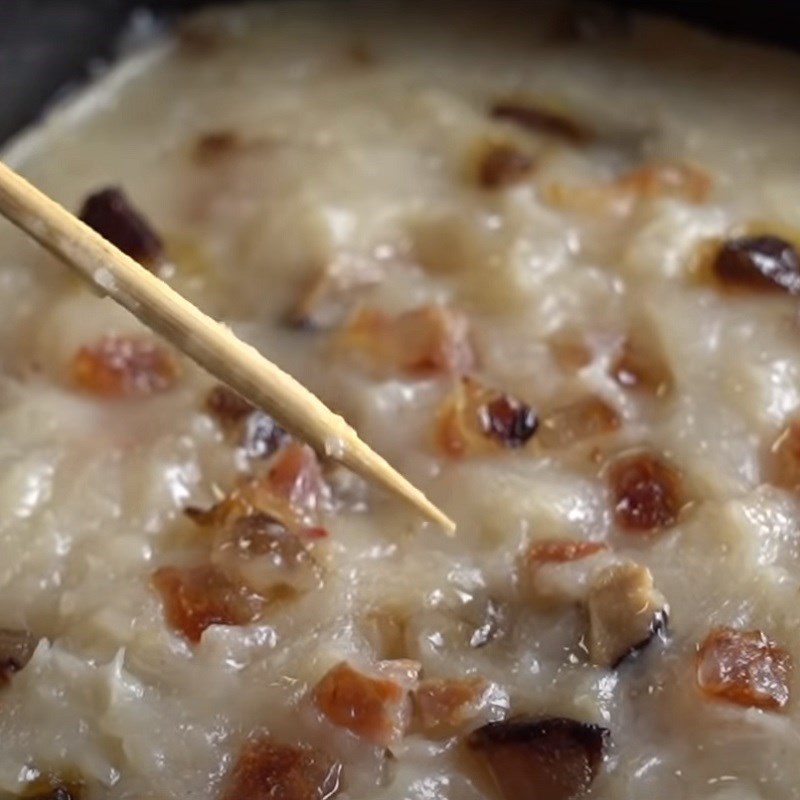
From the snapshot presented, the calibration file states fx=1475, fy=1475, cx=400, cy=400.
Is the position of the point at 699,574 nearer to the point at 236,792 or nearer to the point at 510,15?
the point at 236,792

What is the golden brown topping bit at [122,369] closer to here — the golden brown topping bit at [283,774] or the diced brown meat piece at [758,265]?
the golden brown topping bit at [283,774]

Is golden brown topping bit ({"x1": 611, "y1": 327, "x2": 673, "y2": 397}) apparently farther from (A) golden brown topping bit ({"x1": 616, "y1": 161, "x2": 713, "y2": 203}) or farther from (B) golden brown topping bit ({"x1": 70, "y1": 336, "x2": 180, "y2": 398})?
(B) golden brown topping bit ({"x1": 70, "y1": 336, "x2": 180, "y2": 398})

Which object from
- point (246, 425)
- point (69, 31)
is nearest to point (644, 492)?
point (246, 425)

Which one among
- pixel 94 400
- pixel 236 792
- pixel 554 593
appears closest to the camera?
pixel 236 792

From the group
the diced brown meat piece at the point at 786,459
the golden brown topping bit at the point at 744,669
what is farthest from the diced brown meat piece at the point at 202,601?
the diced brown meat piece at the point at 786,459

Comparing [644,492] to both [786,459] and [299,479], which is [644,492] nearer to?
Result: [786,459]

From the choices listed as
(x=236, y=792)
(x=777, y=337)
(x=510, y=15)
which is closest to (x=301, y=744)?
(x=236, y=792)

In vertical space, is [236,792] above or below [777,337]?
below
